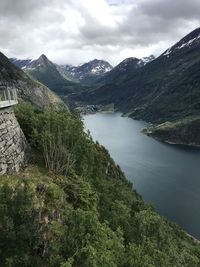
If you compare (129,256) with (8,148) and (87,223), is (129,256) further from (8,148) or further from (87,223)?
(8,148)

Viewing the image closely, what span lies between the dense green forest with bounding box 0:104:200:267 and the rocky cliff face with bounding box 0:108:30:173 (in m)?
1.17

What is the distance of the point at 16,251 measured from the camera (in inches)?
946

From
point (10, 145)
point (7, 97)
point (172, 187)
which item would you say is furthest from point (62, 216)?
point (172, 187)

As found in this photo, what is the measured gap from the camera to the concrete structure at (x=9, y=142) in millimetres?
37125

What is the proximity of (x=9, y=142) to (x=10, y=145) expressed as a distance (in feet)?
1.14

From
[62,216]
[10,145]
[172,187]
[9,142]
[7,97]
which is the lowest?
[172,187]

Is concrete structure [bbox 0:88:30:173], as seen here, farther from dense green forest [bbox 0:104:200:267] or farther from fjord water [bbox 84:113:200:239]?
fjord water [bbox 84:113:200:239]

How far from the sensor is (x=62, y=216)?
31.8 m

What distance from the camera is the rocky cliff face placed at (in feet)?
121

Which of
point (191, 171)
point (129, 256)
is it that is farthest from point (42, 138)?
point (191, 171)

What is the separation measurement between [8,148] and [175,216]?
89.3 m

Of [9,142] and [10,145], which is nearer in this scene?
[9,142]

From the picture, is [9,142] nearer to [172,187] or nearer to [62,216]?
[62,216]

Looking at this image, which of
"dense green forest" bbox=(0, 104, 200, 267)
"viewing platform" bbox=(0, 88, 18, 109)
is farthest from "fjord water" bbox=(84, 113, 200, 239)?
"viewing platform" bbox=(0, 88, 18, 109)
